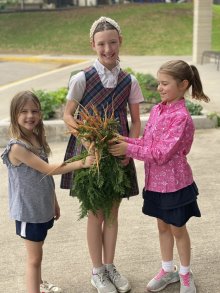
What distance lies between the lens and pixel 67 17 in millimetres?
29203

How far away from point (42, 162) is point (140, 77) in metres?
6.64

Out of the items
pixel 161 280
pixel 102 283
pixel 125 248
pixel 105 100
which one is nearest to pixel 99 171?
pixel 105 100

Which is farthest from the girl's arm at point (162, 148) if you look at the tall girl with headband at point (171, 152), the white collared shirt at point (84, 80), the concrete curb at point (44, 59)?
the concrete curb at point (44, 59)

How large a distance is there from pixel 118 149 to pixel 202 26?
15.2 meters

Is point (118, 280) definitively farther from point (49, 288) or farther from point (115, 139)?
point (115, 139)

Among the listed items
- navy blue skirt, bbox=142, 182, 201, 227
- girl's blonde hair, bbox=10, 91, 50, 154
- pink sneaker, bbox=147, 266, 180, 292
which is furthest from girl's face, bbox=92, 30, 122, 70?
pink sneaker, bbox=147, 266, 180, 292

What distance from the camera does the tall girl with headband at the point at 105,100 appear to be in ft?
9.93

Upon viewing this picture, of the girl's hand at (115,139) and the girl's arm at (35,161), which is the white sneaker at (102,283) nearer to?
the girl's arm at (35,161)

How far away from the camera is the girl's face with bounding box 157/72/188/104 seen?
2.91 metres

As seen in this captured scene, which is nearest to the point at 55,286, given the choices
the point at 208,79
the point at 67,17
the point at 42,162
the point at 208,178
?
the point at 42,162

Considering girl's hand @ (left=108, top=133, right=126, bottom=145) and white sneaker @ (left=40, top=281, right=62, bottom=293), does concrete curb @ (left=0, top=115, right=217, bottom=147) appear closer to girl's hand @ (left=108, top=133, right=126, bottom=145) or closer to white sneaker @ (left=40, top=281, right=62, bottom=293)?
white sneaker @ (left=40, top=281, right=62, bottom=293)

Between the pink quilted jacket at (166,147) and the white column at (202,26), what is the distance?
1476 centimetres

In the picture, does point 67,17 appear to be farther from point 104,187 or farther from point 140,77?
point 104,187

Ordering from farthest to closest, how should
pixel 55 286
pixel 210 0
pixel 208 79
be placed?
pixel 210 0
pixel 208 79
pixel 55 286
